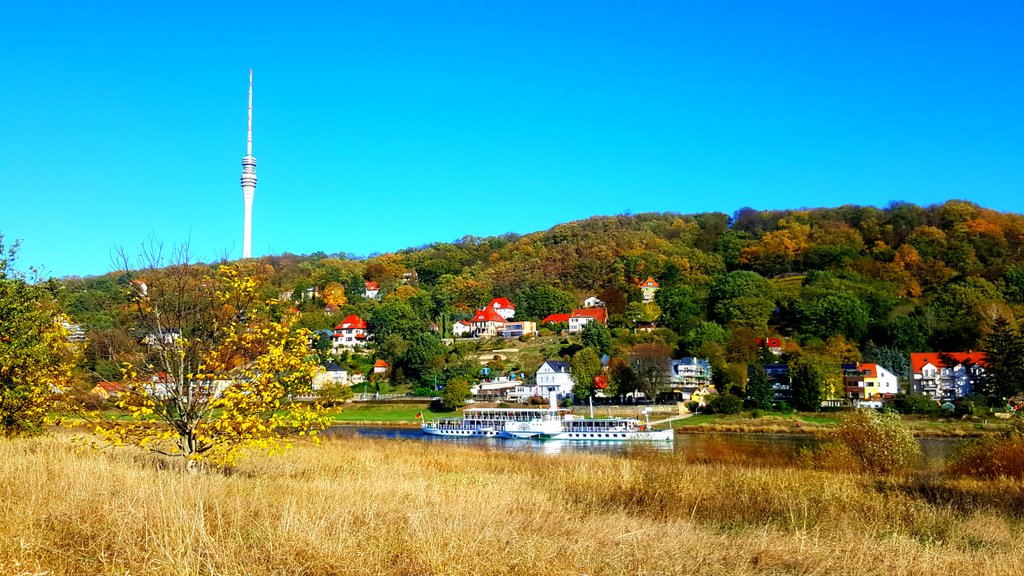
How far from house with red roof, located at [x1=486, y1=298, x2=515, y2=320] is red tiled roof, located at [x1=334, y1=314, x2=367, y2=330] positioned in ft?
68.0

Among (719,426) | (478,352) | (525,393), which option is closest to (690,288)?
(478,352)

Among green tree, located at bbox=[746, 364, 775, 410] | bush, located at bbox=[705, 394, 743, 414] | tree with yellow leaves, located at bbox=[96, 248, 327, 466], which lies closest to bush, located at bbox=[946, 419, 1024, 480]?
tree with yellow leaves, located at bbox=[96, 248, 327, 466]

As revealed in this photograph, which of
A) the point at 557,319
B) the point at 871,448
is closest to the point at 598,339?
the point at 557,319

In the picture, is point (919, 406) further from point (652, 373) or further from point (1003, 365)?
point (652, 373)

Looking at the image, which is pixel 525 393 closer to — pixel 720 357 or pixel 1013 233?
pixel 720 357

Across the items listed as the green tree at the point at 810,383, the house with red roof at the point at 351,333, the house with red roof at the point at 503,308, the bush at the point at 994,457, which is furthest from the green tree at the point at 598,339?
the bush at the point at 994,457

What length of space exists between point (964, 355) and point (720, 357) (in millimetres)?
24035

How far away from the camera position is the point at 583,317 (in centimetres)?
10200

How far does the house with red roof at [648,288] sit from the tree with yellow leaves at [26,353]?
322 feet

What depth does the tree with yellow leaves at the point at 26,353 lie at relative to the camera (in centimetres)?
1270

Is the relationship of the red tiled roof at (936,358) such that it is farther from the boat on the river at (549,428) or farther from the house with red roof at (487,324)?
the house with red roof at (487,324)

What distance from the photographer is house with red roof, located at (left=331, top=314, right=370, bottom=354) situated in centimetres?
10193

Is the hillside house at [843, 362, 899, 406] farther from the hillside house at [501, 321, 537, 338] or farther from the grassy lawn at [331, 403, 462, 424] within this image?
the hillside house at [501, 321, 537, 338]

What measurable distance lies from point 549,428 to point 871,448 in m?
31.9
